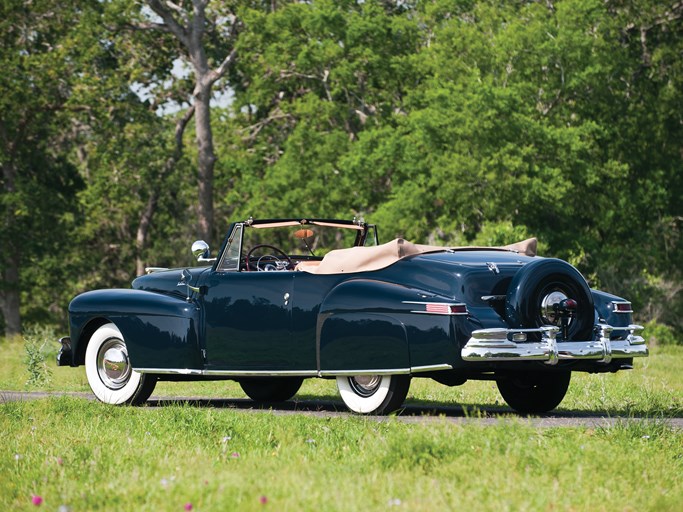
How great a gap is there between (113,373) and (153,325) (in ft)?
2.56

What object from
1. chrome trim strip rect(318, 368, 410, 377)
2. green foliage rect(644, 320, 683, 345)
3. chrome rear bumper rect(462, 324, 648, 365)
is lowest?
green foliage rect(644, 320, 683, 345)

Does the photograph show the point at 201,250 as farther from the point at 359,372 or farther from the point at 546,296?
the point at 546,296

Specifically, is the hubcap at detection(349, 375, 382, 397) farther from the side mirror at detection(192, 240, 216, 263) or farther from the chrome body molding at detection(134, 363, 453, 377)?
the side mirror at detection(192, 240, 216, 263)

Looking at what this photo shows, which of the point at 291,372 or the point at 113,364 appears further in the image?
the point at 113,364

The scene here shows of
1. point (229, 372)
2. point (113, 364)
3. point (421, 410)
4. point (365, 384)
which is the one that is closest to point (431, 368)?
point (365, 384)

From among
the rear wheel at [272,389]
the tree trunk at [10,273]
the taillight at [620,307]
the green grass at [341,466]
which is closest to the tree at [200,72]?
the tree trunk at [10,273]

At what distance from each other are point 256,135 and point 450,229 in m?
11.2

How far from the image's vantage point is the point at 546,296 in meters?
9.59

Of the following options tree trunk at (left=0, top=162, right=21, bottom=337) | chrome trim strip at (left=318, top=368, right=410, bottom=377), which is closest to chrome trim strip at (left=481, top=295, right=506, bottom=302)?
chrome trim strip at (left=318, top=368, right=410, bottom=377)

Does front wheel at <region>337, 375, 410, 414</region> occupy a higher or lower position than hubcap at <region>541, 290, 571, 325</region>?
lower

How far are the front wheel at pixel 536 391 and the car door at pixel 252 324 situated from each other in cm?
189

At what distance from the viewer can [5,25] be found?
40781mm

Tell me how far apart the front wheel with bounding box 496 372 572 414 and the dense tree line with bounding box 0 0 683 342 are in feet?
78.3

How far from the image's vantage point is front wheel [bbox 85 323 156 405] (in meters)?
11.6
